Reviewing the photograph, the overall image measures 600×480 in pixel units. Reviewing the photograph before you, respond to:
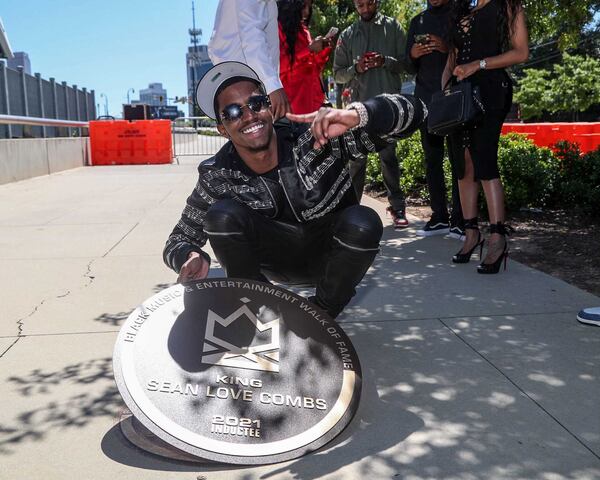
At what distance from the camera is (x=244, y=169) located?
3305 millimetres

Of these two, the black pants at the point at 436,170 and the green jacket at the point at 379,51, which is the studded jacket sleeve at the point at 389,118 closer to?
the black pants at the point at 436,170

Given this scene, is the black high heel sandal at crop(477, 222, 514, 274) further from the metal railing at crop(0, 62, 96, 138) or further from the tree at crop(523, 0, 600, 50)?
the metal railing at crop(0, 62, 96, 138)

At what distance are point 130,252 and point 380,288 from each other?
97.9 inches

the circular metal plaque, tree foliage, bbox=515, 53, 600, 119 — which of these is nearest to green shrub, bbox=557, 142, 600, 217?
the circular metal plaque

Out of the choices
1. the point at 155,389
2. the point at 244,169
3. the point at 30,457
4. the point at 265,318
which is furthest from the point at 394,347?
the point at 30,457

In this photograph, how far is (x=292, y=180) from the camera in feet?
10.5

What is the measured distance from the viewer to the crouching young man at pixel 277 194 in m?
3.09

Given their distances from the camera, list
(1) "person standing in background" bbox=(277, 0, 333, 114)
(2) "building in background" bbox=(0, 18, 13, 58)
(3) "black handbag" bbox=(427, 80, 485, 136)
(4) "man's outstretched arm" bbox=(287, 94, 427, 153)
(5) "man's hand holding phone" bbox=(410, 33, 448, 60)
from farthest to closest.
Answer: (2) "building in background" bbox=(0, 18, 13, 58) → (5) "man's hand holding phone" bbox=(410, 33, 448, 60) → (1) "person standing in background" bbox=(277, 0, 333, 114) → (3) "black handbag" bbox=(427, 80, 485, 136) → (4) "man's outstretched arm" bbox=(287, 94, 427, 153)

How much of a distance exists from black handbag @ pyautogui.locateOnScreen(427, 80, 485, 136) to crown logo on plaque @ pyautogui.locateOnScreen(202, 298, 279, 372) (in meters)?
2.28

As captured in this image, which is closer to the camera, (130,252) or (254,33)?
(254,33)

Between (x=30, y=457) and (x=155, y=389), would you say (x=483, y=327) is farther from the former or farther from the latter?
(x=30, y=457)

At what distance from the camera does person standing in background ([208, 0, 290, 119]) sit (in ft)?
12.0

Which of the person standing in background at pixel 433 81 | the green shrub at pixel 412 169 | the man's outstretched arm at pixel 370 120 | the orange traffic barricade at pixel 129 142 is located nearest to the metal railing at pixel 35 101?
the orange traffic barricade at pixel 129 142

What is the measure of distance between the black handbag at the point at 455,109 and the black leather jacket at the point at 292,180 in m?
1.31
